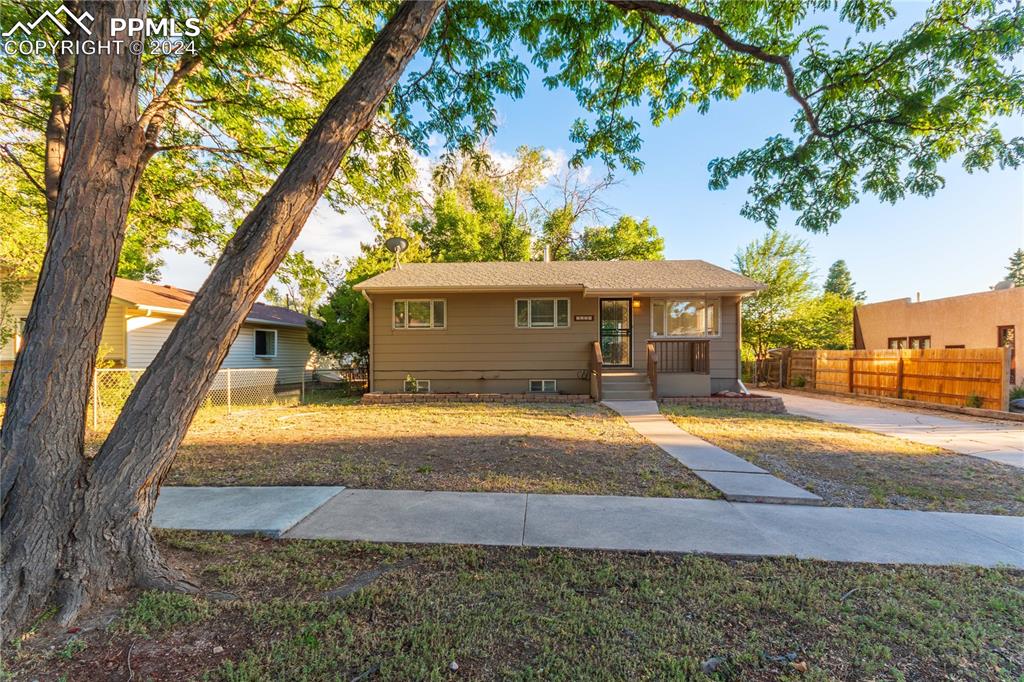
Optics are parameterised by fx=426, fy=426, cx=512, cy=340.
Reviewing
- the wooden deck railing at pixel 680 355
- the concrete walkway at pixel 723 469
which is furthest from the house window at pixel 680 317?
the concrete walkway at pixel 723 469

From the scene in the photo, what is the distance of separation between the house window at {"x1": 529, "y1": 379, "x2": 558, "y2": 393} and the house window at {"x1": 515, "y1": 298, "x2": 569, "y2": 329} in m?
1.50

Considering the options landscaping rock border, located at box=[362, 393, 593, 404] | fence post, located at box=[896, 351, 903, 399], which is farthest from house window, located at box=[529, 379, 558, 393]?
fence post, located at box=[896, 351, 903, 399]

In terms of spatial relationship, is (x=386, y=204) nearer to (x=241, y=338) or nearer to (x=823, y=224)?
(x=823, y=224)

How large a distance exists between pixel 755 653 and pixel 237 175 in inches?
314

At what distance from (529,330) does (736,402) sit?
17.9 ft

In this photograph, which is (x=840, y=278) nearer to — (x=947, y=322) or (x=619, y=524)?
(x=947, y=322)

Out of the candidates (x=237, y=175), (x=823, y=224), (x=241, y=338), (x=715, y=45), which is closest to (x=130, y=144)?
(x=237, y=175)

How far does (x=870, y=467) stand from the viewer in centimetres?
513

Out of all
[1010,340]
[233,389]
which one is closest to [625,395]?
[233,389]

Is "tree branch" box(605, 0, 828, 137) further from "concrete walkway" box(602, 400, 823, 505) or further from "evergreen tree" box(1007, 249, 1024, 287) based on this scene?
"evergreen tree" box(1007, 249, 1024, 287)

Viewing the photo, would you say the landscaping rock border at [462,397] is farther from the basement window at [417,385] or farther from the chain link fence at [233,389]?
the chain link fence at [233,389]

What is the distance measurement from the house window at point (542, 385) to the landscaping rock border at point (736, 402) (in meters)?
2.89

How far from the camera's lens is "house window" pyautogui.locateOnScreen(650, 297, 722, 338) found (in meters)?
11.5

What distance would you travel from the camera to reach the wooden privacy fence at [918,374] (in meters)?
9.29
